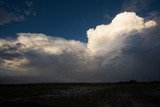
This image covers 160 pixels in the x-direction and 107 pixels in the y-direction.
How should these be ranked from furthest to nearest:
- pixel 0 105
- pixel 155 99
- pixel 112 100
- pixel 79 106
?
pixel 155 99 < pixel 112 100 < pixel 79 106 < pixel 0 105

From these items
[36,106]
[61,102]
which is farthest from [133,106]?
[36,106]

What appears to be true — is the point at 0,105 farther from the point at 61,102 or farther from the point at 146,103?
the point at 146,103

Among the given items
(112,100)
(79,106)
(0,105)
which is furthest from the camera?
(112,100)

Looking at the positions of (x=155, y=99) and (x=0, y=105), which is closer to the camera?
(x=0, y=105)

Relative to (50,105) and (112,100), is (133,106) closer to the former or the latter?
(112,100)

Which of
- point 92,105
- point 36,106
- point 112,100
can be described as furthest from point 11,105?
point 112,100

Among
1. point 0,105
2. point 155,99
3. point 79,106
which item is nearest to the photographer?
point 0,105

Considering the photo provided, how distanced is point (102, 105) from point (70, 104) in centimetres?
808

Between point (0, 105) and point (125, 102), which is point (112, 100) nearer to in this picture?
point (125, 102)

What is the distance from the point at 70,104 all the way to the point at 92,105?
18.8 ft

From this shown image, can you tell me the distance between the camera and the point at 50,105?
182 feet

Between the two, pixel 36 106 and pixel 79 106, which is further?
pixel 79 106

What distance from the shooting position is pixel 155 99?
207 feet

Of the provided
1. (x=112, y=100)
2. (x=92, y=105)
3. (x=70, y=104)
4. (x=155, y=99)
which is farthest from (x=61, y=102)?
(x=155, y=99)
